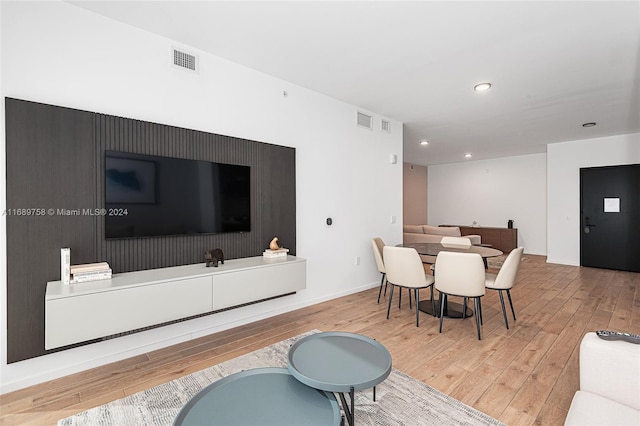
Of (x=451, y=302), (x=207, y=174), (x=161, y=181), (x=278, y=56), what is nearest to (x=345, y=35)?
(x=278, y=56)

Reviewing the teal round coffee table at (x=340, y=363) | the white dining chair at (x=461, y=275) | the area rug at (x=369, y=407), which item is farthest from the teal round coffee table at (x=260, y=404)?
the white dining chair at (x=461, y=275)

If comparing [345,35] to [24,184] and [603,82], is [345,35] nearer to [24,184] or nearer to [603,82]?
[24,184]

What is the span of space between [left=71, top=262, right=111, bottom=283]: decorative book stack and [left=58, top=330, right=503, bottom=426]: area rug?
857 mm

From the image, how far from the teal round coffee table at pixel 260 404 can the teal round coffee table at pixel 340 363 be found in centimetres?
6

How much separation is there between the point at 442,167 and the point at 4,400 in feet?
33.4

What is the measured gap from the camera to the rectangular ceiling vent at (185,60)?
9.08ft

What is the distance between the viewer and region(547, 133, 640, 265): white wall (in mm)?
6039

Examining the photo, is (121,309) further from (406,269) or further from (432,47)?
(432,47)

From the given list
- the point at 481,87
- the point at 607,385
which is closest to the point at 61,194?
the point at 607,385

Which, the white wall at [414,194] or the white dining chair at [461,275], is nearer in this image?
the white dining chair at [461,275]

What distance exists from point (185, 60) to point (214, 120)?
1.89 feet

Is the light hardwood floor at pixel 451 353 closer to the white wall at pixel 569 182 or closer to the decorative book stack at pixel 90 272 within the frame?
the decorative book stack at pixel 90 272

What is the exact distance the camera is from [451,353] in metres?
2.66

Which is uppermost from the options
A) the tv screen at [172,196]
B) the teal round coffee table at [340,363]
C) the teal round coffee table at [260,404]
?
the tv screen at [172,196]
